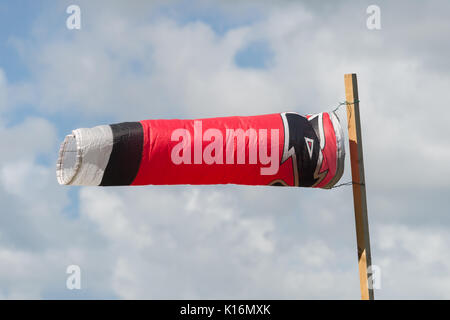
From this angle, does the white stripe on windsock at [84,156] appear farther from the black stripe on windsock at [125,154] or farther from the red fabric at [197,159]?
the red fabric at [197,159]

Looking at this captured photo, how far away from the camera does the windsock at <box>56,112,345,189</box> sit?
10.5 m

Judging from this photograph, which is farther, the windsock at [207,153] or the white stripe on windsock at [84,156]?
the windsock at [207,153]

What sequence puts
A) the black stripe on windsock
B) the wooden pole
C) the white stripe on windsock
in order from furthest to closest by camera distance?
the wooden pole
the black stripe on windsock
the white stripe on windsock

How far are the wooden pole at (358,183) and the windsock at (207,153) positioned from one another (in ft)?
0.91

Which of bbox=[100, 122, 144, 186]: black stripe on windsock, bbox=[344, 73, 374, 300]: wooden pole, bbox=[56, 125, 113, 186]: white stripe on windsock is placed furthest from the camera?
bbox=[344, 73, 374, 300]: wooden pole

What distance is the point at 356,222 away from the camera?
11.0 meters

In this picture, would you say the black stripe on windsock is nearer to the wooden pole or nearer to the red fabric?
the red fabric

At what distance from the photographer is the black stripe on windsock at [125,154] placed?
413 inches

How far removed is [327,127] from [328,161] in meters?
0.60

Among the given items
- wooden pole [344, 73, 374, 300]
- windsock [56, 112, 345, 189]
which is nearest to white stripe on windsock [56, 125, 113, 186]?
windsock [56, 112, 345, 189]

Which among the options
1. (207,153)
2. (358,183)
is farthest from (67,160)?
(358,183)

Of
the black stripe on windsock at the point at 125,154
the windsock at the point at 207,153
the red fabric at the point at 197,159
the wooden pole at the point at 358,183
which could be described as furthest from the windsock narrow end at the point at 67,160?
the wooden pole at the point at 358,183
